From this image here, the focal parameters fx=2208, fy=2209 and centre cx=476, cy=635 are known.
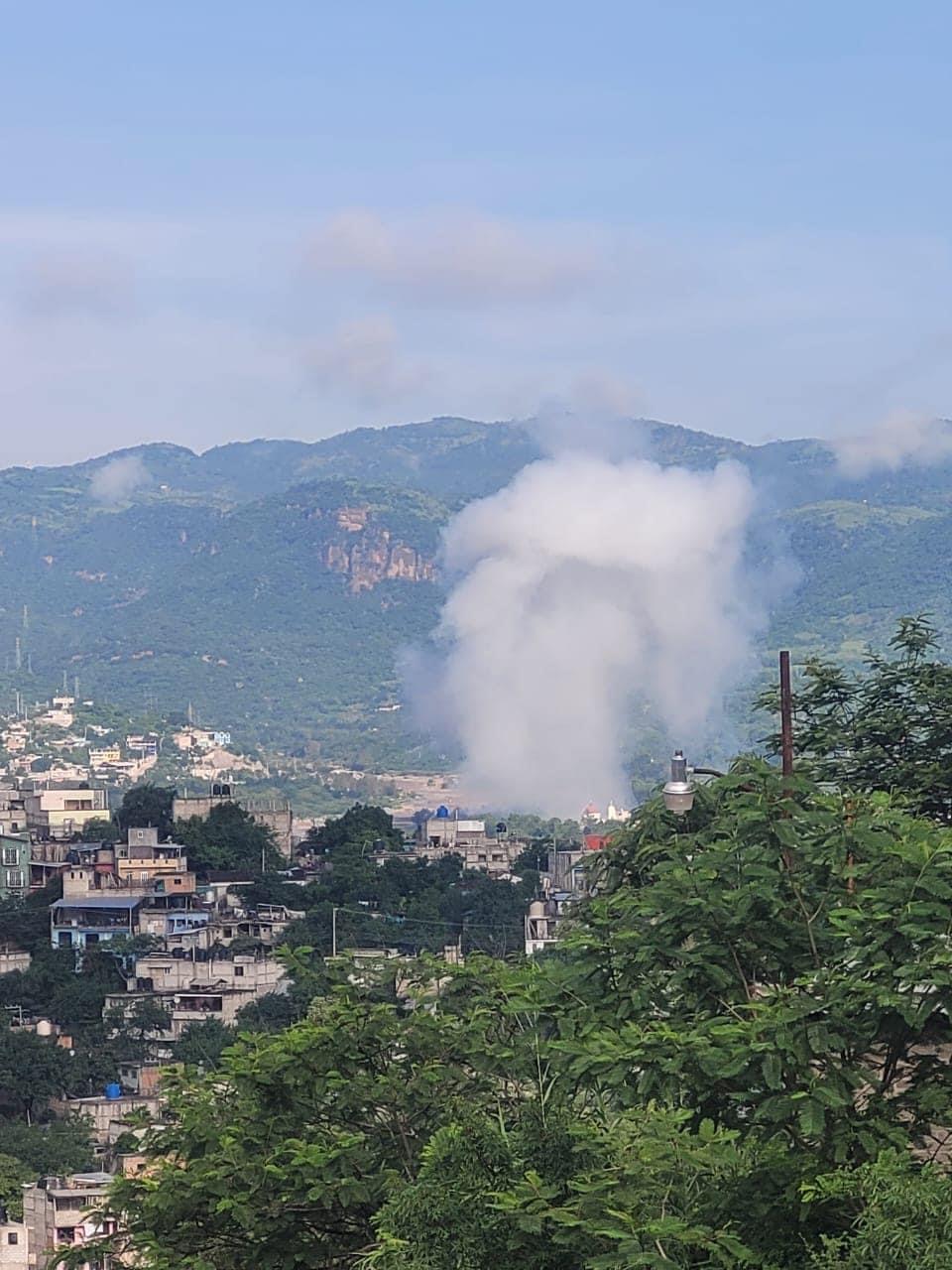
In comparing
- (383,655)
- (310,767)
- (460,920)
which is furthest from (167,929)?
(383,655)

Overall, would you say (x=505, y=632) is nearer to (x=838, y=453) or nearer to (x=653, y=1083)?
(x=838, y=453)

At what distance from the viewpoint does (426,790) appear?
67688mm

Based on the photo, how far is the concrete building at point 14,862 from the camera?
34.1 m

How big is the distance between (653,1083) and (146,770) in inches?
2440

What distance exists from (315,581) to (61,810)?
5878 centimetres

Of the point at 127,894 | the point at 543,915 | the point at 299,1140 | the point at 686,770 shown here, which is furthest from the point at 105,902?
the point at 299,1140

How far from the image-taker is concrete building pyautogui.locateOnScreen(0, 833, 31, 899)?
112 ft

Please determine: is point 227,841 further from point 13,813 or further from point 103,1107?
point 103,1107

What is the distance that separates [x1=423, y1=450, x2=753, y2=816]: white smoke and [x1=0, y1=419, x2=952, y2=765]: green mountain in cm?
304

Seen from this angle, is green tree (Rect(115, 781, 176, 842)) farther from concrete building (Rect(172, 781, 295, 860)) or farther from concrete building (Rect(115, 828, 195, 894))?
concrete building (Rect(115, 828, 195, 894))

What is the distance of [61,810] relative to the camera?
137 ft

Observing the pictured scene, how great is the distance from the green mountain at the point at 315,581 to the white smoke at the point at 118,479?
6.61 feet

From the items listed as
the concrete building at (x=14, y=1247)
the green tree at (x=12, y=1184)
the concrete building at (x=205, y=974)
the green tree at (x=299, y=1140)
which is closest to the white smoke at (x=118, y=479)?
the concrete building at (x=205, y=974)

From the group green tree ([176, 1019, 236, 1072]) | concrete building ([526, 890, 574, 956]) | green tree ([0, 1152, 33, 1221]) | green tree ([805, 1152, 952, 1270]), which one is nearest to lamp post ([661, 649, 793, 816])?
green tree ([805, 1152, 952, 1270])
